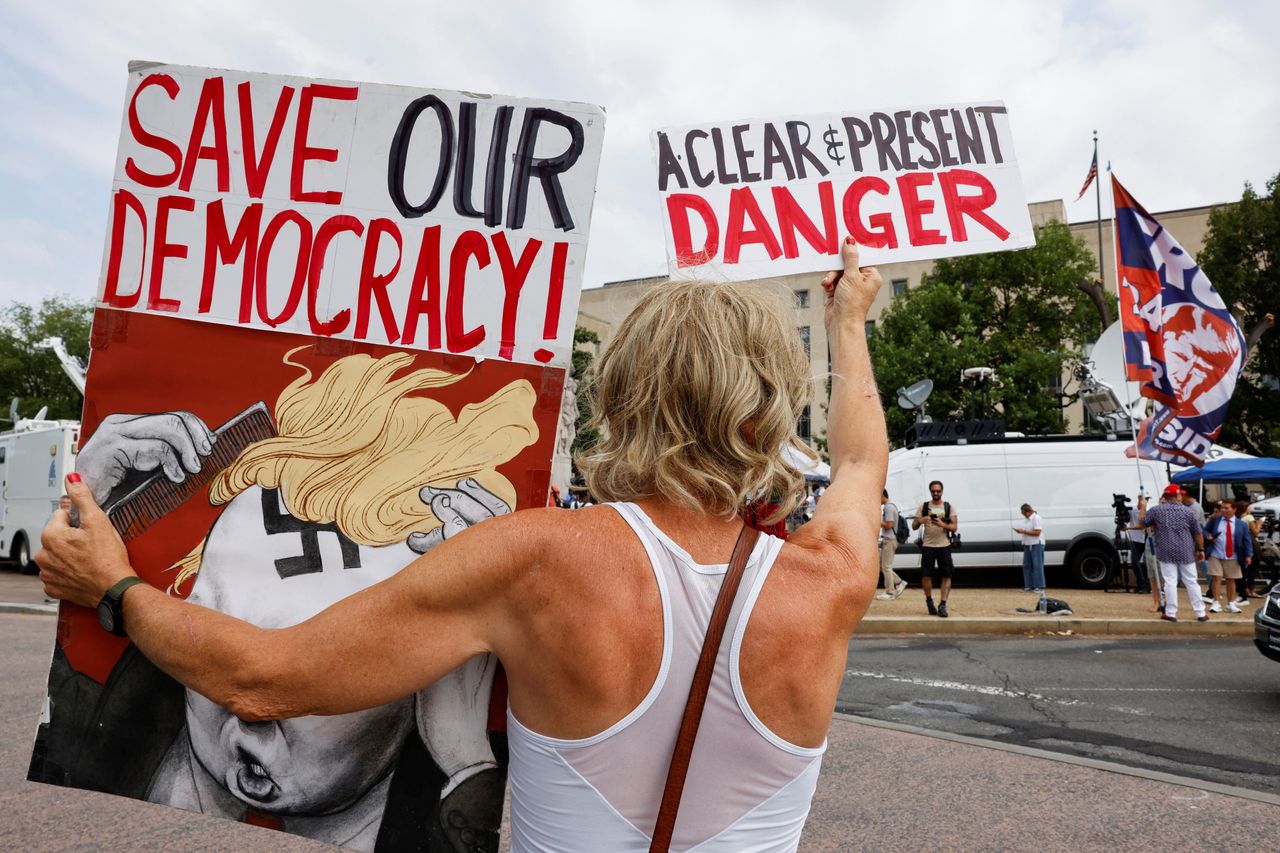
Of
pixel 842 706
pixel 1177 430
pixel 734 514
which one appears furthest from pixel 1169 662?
pixel 734 514

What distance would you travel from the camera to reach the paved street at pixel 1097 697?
19.7ft

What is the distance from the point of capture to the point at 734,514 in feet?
4.49

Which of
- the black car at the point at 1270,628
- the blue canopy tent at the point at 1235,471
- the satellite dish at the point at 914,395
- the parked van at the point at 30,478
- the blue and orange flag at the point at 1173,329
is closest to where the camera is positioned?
the black car at the point at 1270,628

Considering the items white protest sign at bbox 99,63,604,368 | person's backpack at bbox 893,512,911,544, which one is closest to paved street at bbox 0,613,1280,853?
white protest sign at bbox 99,63,604,368

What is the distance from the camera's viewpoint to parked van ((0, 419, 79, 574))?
18.0 metres

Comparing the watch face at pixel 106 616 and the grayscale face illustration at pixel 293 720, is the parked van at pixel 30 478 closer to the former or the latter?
the grayscale face illustration at pixel 293 720

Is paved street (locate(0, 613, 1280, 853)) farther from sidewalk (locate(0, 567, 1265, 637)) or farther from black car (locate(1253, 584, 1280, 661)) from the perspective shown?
sidewalk (locate(0, 567, 1265, 637))

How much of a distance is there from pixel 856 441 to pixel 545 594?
69cm

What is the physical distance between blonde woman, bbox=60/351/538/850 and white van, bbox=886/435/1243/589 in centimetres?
1624

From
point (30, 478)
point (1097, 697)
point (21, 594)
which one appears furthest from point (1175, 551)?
point (30, 478)

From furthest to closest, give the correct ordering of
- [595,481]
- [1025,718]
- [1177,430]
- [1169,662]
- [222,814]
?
[1177,430] < [1169,662] < [1025,718] < [222,814] < [595,481]

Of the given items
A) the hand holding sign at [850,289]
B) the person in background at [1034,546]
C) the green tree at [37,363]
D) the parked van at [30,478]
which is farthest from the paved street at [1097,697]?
the green tree at [37,363]

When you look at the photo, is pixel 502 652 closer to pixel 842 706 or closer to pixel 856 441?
pixel 856 441

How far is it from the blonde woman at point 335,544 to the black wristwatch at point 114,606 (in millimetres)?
181
